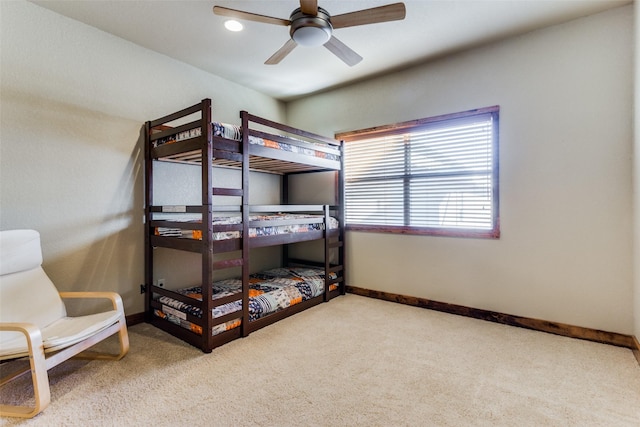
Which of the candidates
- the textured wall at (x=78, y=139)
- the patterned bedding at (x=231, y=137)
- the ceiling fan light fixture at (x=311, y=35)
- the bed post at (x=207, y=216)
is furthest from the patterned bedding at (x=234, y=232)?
the ceiling fan light fixture at (x=311, y=35)

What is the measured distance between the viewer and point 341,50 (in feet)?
7.79

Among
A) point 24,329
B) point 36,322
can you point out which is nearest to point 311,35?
point 24,329

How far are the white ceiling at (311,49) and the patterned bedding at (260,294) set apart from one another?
2.30 meters

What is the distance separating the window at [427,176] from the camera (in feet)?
9.97

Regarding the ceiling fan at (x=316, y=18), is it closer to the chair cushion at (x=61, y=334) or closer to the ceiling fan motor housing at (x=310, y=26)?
the ceiling fan motor housing at (x=310, y=26)

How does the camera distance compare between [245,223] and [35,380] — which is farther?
[245,223]

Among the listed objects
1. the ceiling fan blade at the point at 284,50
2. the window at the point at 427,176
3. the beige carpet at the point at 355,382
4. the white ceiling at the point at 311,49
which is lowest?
the beige carpet at the point at 355,382

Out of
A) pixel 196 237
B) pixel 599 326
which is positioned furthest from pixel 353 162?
pixel 599 326

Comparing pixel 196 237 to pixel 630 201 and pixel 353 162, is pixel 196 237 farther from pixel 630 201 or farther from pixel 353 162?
pixel 630 201

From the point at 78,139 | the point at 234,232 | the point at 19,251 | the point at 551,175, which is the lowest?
the point at 19,251

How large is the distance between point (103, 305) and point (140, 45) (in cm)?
245

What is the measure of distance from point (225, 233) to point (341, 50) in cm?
172

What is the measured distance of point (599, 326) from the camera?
98.7 inches

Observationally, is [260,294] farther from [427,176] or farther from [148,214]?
[427,176]
